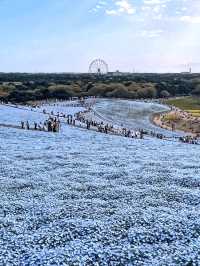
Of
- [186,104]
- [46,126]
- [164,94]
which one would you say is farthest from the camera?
[164,94]

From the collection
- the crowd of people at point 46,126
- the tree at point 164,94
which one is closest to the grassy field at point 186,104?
the tree at point 164,94

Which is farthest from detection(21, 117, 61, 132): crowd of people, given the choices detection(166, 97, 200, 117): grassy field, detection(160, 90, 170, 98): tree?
detection(160, 90, 170, 98): tree

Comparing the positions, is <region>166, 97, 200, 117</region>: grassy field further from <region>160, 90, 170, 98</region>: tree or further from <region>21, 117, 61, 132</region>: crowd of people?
<region>21, 117, 61, 132</region>: crowd of people

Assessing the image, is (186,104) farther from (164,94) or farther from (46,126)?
(46,126)

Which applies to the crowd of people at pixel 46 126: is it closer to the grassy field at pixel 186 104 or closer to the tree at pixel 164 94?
the grassy field at pixel 186 104

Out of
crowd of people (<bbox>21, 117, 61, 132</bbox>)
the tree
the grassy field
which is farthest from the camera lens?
the tree

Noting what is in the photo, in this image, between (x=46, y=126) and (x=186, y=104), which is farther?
(x=186, y=104)

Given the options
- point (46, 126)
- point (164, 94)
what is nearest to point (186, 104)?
point (164, 94)

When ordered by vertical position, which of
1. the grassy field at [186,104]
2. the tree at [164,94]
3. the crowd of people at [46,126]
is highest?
the crowd of people at [46,126]

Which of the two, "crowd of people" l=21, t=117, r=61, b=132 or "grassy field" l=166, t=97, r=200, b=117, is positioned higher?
"crowd of people" l=21, t=117, r=61, b=132

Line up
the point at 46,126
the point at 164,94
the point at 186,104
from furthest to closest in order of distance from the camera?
the point at 164,94
the point at 186,104
the point at 46,126

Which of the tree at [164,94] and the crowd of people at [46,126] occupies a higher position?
the crowd of people at [46,126]
